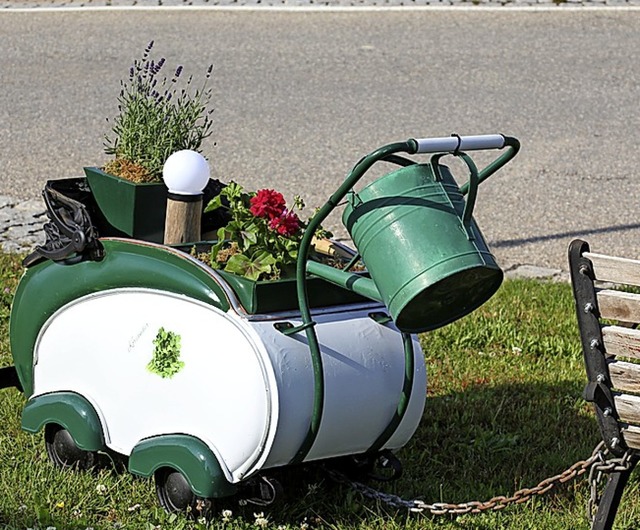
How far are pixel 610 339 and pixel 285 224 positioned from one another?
96 centimetres

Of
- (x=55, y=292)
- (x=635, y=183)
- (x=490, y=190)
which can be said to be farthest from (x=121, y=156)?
(x=635, y=183)

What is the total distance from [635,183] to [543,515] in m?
4.45

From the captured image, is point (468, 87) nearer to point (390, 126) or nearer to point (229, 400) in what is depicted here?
point (390, 126)

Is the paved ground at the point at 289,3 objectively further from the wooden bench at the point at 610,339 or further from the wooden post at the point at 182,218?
the wooden bench at the point at 610,339

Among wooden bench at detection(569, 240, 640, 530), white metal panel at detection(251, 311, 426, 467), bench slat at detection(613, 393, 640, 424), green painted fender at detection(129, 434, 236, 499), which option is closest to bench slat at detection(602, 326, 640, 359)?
wooden bench at detection(569, 240, 640, 530)

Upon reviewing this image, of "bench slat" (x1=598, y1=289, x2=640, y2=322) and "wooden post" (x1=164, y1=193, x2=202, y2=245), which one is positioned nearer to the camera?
"bench slat" (x1=598, y1=289, x2=640, y2=322)

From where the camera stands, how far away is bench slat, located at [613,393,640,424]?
3.00 metres

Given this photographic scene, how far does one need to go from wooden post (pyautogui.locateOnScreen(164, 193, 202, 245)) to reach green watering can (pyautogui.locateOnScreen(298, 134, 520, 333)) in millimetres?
661

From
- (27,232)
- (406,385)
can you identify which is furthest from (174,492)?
(27,232)

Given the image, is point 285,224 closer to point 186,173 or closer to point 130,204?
point 186,173

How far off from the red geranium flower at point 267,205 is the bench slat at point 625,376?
1.03 meters

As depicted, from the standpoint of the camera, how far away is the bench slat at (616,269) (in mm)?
2920

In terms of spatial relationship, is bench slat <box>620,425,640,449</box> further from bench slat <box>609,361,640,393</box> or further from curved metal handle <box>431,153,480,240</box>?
curved metal handle <box>431,153,480,240</box>

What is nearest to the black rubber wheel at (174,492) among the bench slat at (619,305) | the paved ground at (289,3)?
the bench slat at (619,305)
